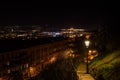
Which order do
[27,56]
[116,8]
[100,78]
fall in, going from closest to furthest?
[100,78] < [116,8] < [27,56]

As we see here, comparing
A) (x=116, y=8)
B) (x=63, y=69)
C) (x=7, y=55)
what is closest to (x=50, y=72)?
(x=63, y=69)

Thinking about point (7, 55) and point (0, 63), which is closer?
point (0, 63)

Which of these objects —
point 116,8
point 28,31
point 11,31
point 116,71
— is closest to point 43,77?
point 116,71

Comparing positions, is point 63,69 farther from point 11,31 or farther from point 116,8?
point 11,31

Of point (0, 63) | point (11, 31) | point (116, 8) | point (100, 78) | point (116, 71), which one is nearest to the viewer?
point (116, 71)

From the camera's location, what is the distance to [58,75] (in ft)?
37.6

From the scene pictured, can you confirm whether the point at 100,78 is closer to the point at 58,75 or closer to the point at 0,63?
the point at 58,75

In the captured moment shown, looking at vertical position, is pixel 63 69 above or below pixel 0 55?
above

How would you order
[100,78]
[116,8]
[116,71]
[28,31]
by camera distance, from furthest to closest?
[28,31] < [116,8] < [100,78] < [116,71]

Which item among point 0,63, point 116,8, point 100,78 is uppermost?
point 116,8

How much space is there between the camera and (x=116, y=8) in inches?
755

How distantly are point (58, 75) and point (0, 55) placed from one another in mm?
58593

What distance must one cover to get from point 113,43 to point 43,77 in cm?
953

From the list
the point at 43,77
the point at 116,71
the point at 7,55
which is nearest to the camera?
the point at 43,77
